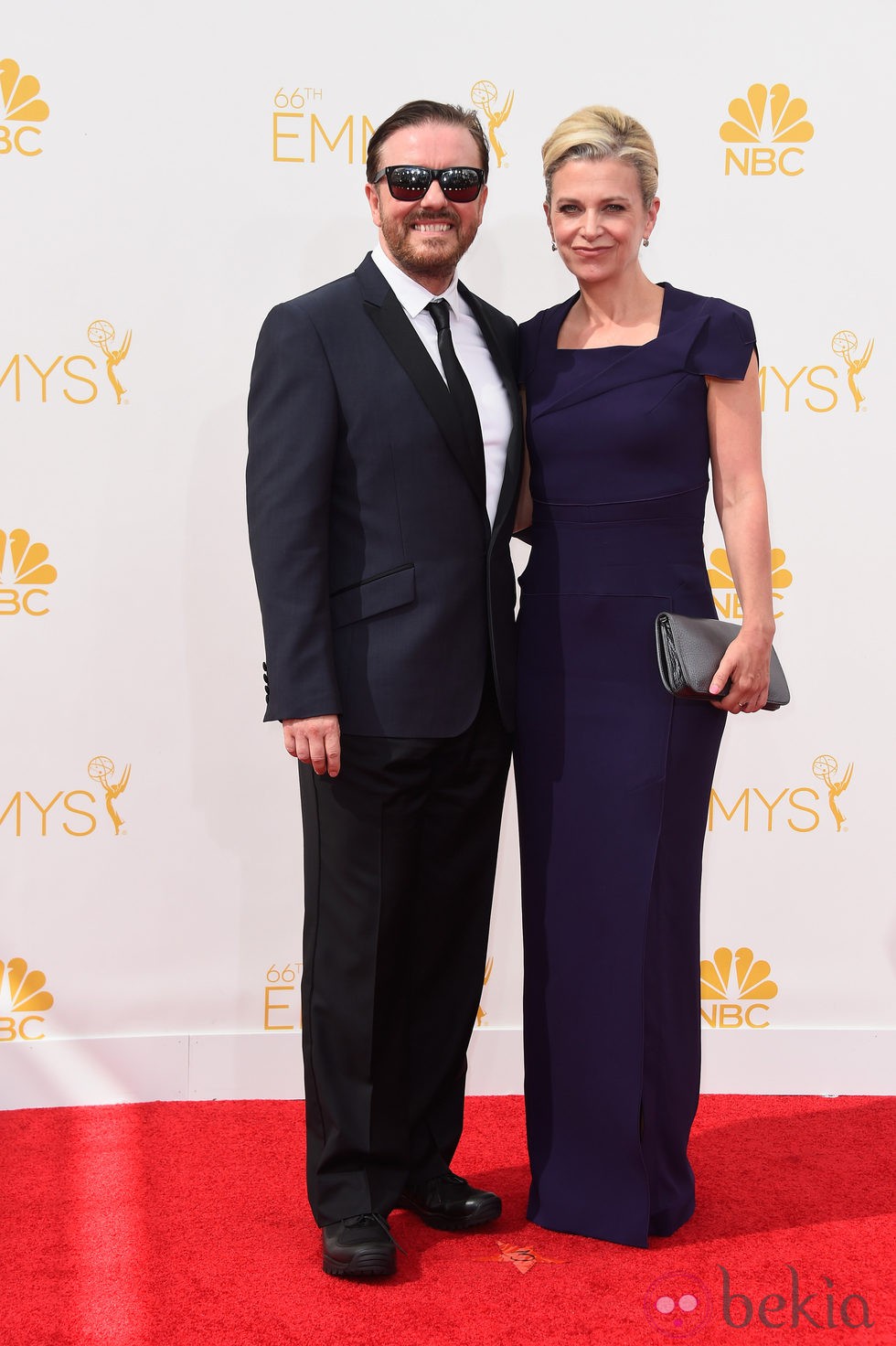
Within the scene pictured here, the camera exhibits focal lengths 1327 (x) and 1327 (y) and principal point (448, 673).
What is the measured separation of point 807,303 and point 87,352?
1540mm

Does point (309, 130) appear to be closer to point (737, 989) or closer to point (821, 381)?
point (821, 381)

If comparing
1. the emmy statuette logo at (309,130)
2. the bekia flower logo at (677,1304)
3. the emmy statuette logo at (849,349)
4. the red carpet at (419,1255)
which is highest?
the emmy statuette logo at (309,130)

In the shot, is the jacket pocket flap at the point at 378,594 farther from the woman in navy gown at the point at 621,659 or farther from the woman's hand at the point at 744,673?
the woman's hand at the point at 744,673

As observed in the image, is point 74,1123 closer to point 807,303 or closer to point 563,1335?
point 563,1335

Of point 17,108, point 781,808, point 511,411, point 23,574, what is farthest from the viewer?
point 781,808

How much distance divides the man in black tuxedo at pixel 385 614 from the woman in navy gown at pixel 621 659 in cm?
9

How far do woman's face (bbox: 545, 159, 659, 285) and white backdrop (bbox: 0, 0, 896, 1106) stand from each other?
722 mm

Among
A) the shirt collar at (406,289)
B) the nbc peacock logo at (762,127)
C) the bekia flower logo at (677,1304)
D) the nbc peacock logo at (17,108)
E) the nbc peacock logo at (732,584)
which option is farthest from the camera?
the nbc peacock logo at (732,584)

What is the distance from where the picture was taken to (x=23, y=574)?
9.17 feet

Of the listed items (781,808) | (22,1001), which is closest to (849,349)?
(781,808)

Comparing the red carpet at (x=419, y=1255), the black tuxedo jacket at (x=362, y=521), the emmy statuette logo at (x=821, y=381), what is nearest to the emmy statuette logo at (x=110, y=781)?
the red carpet at (x=419, y=1255)

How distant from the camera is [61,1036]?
2879mm

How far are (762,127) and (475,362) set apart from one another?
3.67 ft

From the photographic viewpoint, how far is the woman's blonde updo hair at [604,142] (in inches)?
81.8
